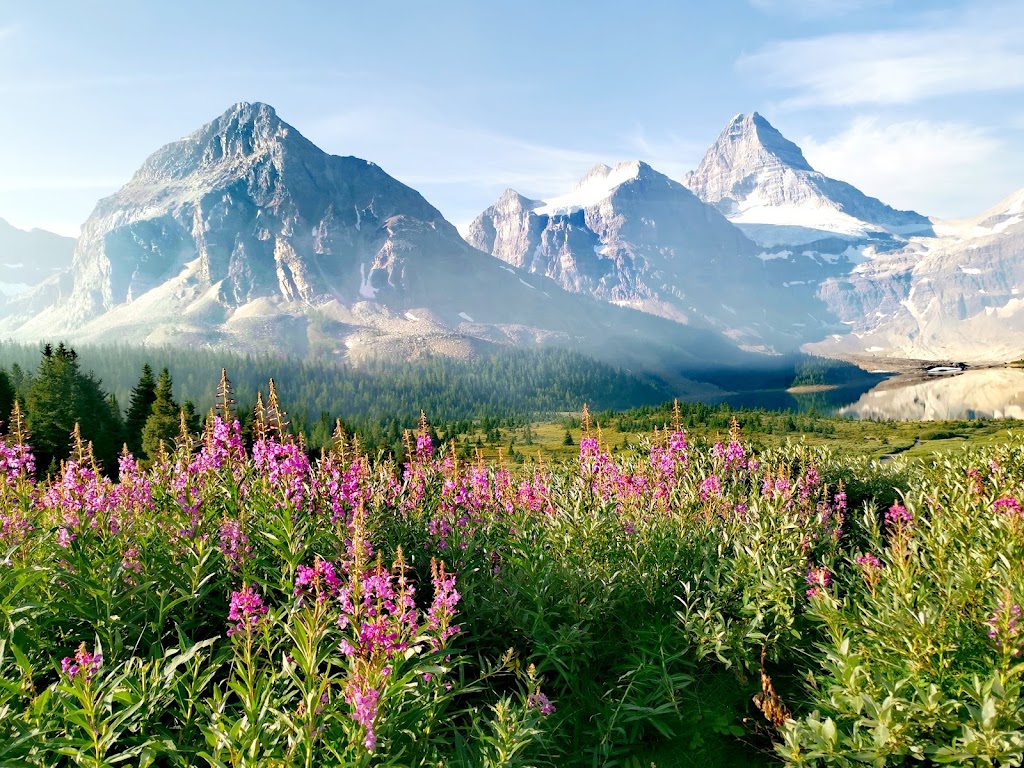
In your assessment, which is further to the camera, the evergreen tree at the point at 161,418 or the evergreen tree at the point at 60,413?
the evergreen tree at the point at 161,418

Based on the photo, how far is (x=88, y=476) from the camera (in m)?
10.4

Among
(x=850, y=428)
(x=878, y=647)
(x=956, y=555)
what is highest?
(x=956, y=555)

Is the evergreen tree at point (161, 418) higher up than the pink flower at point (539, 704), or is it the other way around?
the pink flower at point (539, 704)

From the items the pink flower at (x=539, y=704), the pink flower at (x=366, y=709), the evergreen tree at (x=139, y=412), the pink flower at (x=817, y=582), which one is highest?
the pink flower at (x=366, y=709)

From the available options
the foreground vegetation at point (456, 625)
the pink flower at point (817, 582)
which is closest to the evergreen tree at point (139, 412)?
the foreground vegetation at point (456, 625)

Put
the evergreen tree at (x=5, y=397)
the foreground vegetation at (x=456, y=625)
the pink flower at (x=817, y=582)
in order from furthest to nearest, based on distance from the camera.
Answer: the evergreen tree at (x=5, y=397) → the pink flower at (x=817, y=582) → the foreground vegetation at (x=456, y=625)

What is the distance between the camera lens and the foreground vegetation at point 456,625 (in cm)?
475

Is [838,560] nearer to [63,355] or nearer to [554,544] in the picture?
[554,544]

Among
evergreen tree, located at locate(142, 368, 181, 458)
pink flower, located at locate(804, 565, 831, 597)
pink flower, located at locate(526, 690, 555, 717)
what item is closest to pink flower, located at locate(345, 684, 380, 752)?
pink flower, located at locate(526, 690, 555, 717)

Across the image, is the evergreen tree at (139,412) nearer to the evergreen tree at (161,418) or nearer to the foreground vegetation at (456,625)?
the evergreen tree at (161,418)

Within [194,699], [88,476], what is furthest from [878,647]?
[88,476]

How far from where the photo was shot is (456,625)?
7.04m

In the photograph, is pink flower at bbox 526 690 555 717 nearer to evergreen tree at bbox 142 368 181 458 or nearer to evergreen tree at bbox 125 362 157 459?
evergreen tree at bbox 142 368 181 458

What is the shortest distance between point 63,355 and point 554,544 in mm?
86800
